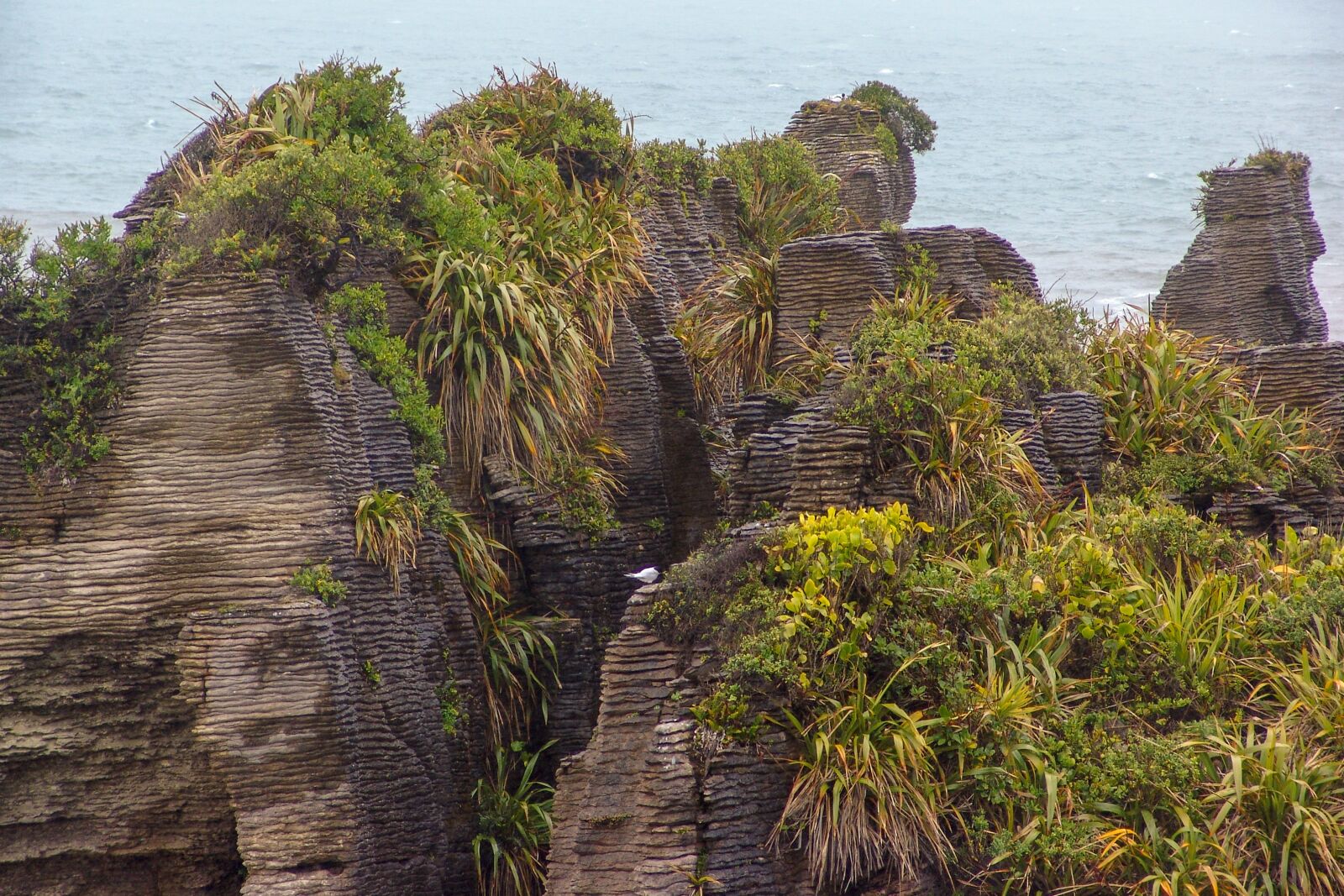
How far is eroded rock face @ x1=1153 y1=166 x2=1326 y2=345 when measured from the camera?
1752cm

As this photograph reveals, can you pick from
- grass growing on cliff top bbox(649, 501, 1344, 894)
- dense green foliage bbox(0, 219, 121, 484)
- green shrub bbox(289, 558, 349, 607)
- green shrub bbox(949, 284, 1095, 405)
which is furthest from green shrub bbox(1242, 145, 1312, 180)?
dense green foliage bbox(0, 219, 121, 484)

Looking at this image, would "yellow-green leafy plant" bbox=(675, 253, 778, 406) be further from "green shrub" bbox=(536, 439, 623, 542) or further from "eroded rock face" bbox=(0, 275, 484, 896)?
"eroded rock face" bbox=(0, 275, 484, 896)

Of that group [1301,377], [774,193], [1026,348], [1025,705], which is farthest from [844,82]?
[1025,705]

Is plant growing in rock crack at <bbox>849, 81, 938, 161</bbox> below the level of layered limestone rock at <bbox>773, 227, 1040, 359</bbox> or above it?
above

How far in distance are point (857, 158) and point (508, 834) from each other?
1269 cm

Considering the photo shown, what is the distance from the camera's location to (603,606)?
11.3m

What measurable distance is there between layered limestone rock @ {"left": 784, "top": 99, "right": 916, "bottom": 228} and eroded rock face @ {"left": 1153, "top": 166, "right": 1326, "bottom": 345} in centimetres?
424

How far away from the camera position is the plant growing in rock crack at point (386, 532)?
28.7ft

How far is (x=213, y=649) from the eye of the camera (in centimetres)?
816

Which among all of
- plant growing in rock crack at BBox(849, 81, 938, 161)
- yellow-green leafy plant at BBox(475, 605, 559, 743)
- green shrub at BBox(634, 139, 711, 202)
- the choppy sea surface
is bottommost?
yellow-green leafy plant at BBox(475, 605, 559, 743)

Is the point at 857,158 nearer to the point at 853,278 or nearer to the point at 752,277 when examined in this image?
the point at 752,277

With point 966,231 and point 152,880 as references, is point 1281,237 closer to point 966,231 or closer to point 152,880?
point 966,231

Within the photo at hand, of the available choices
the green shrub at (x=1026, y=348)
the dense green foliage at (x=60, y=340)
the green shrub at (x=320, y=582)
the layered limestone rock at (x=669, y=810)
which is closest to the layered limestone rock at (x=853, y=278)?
the green shrub at (x=1026, y=348)

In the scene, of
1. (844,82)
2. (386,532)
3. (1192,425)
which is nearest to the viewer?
(386,532)
